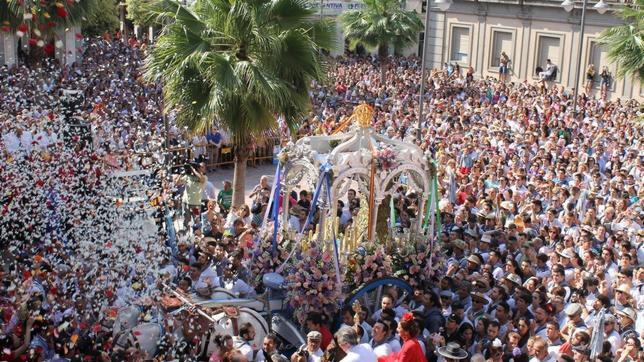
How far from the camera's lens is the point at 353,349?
8.98 metres

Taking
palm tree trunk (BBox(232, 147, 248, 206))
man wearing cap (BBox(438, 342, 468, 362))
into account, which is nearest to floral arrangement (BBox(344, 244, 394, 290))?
man wearing cap (BBox(438, 342, 468, 362))

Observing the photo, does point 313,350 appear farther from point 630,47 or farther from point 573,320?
point 630,47

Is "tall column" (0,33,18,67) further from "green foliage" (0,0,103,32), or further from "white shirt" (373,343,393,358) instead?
"white shirt" (373,343,393,358)

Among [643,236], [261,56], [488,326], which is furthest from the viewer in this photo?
[261,56]

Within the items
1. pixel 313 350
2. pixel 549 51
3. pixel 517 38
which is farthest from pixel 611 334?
pixel 517 38

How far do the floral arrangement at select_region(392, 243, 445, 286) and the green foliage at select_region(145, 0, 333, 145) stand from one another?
136 inches

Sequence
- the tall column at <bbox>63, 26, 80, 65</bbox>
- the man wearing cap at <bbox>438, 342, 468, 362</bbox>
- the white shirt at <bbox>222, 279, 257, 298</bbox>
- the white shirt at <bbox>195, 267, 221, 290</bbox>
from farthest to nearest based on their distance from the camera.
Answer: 1. the tall column at <bbox>63, 26, 80, 65</bbox>
2. the white shirt at <bbox>222, 279, 257, 298</bbox>
3. the white shirt at <bbox>195, 267, 221, 290</bbox>
4. the man wearing cap at <bbox>438, 342, 468, 362</bbox>

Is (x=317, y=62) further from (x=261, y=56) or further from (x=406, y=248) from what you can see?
(x=406, y=248)

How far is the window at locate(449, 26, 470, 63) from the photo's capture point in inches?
1607

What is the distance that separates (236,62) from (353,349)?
22.0 feet

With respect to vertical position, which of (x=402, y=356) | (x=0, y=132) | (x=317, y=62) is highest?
(x=317, y=62)

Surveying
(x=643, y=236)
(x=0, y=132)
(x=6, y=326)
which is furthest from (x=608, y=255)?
(x=0, y=132)

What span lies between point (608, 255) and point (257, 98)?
5.61m

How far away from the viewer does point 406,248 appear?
40.1 feet
